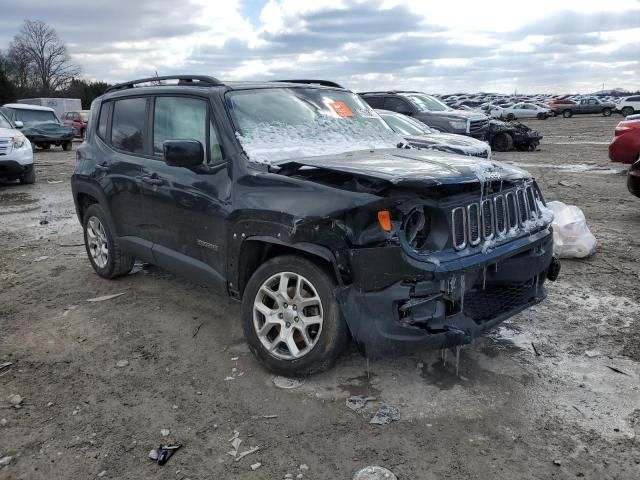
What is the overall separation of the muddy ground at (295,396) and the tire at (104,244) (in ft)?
0.77

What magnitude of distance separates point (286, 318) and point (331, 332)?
360 mm

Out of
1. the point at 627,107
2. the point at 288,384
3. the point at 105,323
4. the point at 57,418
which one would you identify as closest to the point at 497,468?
the point at 288,384

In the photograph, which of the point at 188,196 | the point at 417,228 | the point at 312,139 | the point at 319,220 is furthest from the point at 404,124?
the point at 319,220

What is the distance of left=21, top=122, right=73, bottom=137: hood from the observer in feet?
69.6

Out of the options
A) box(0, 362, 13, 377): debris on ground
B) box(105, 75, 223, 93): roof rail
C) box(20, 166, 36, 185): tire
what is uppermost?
box(105, 75, 223, 93): roof rail

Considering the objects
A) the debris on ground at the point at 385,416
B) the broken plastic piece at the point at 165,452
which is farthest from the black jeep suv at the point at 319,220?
the broken plastic piece at the point at 165,452

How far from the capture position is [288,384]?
11.7 ft

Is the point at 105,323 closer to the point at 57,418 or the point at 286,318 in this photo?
the point at 57,418

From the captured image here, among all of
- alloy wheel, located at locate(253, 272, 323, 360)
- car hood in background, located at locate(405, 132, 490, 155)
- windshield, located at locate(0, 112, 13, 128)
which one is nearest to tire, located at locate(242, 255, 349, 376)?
alloy wheel, located at locate(253, 272, 323, 360)

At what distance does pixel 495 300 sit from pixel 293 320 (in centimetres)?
133

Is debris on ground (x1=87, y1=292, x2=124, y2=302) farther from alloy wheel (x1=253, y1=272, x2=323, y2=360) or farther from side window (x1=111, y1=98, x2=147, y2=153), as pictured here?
alloy wheel (x1=253, y1=272, x2=323, y2=360)

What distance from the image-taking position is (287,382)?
3.60 metres

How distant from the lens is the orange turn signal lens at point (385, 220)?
10.1 ft

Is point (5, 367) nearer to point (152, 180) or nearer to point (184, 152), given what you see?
point (152, 180)
